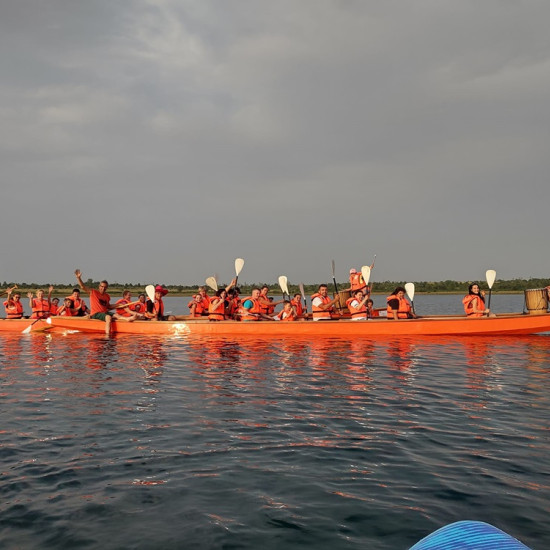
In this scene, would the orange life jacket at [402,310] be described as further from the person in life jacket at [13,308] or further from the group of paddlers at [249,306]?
the person in life jacket at [13,308]

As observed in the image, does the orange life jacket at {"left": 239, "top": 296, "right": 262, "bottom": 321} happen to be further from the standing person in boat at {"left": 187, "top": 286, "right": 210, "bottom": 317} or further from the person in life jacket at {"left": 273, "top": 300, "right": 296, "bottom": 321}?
the standing person in boat at {"left": 187, "top": 286, "right": 210, "bottom": 317}

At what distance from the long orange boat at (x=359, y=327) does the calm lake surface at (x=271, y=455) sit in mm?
4775

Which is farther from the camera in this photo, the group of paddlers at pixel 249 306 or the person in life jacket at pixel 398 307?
the group of paddlers at pixel 249 306

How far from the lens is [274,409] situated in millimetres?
9305

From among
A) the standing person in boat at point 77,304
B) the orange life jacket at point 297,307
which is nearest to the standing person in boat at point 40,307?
the standing person in boat at point 77,304

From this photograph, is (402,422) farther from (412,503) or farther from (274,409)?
(412,503)

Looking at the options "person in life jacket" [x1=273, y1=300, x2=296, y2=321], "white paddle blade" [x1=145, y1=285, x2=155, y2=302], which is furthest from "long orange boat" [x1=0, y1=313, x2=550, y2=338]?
"white paddle blade" [x1=145, y1=285, x2=155, y2=302]

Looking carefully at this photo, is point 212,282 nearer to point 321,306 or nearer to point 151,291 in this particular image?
point 151,291

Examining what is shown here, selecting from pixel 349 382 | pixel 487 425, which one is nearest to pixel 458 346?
pixel 349 382

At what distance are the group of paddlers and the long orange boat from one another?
0.37 meters

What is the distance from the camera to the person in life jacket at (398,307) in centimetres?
1866

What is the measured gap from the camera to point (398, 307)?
62.0 feet

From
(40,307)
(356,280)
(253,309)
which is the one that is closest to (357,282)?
(356,280)

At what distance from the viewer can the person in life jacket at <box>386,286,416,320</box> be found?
18656 mm
